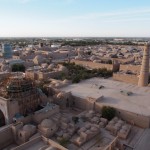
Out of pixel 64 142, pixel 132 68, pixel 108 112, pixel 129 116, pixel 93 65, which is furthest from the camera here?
pixel 93 65

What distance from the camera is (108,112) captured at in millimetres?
14000

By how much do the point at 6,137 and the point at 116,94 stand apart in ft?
32.2

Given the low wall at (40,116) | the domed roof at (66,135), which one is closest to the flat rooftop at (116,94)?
the low wall at (40,116)

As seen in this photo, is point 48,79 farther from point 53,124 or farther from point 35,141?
point 35,141

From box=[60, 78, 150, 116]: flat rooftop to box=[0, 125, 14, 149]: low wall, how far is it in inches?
262

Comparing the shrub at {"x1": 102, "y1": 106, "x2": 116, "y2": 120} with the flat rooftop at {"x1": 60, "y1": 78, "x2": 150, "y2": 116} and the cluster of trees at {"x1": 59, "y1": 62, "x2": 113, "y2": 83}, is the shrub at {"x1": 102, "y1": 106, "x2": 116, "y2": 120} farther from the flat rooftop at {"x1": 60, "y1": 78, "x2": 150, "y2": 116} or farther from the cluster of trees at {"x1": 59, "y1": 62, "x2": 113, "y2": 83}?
the cluster of trees at {"x1": 59, "y1": 62, "x2": 113, "y2": 83}

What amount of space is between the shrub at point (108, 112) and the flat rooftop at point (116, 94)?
0.64 meters

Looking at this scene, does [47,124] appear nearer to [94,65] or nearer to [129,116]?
[129,116]

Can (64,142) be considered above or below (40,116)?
below

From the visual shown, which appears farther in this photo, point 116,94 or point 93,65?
point 93,65

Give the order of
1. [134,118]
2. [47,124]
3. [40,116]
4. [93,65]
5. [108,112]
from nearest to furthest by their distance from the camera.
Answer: [47,124]
[40,116]
[134,118]
[108,112]
[93,65]

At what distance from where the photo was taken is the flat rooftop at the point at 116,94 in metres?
14.7

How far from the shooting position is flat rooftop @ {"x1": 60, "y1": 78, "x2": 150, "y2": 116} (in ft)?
48.2

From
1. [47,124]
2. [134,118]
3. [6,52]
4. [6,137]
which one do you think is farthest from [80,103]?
[6,52]
